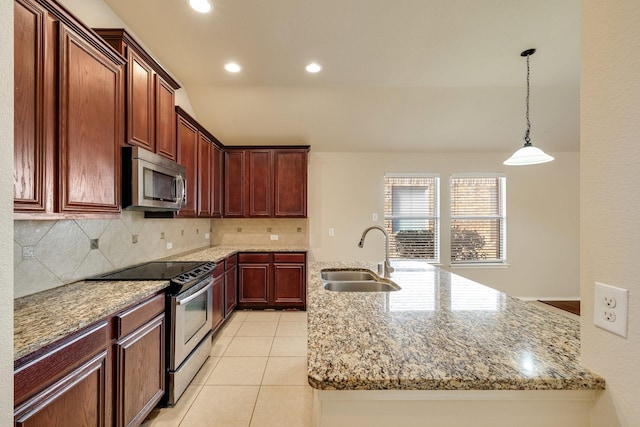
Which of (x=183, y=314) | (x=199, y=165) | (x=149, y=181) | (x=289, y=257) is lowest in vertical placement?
(x=183, y=314)

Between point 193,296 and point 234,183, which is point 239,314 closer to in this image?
point 193,296

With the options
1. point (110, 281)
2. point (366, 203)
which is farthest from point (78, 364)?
point (366, 203)

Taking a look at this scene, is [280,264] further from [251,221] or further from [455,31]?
[455,31]

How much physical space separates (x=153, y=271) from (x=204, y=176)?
159cm

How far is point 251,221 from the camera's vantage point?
14.8 feet

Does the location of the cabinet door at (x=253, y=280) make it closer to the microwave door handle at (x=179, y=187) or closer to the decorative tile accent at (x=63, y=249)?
the microwave door handle at (x=179, y=187)

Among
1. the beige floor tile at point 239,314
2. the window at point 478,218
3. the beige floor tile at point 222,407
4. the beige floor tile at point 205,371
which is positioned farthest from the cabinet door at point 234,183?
the window at point 478,218

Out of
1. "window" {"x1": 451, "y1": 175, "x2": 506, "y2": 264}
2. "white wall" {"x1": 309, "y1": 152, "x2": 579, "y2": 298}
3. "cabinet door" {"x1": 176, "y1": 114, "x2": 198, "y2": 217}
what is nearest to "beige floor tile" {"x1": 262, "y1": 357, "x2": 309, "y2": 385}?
"cabinet door" {"x1": 176, "y1": 114, "x2": 198, "y2": 217}

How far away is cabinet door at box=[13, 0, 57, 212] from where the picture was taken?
1186mm

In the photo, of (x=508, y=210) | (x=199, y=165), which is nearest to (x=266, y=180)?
(x=199, y=165)

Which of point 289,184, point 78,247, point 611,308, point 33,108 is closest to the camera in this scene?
point 611,308

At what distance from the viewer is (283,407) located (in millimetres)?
1966

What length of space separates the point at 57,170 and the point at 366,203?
12.6 ft

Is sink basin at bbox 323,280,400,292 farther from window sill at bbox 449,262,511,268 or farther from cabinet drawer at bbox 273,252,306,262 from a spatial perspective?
window sill at bbox 449,262,511,268
